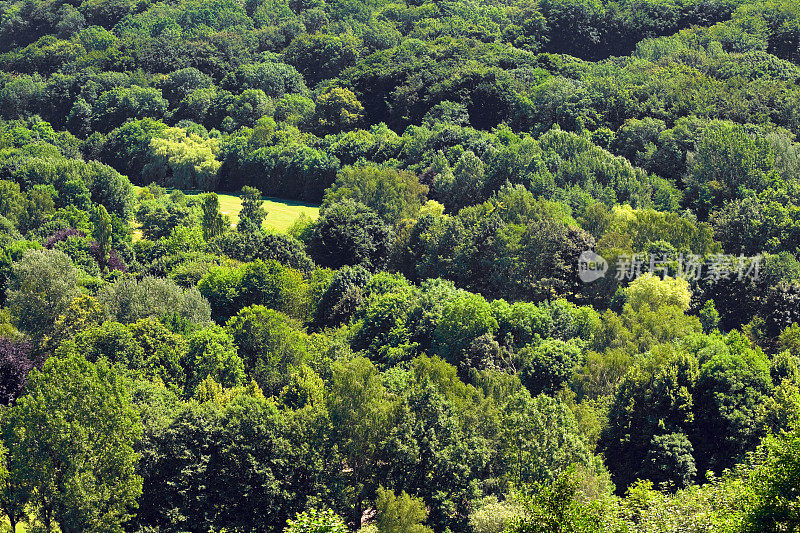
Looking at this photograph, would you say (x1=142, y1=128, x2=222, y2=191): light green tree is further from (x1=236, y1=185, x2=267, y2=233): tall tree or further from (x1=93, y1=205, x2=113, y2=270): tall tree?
(x1=93, y1=205, x2=113, y2=270): tall tree

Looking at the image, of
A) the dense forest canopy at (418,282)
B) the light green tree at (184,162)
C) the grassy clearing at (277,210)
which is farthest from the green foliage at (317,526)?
the light green tree at (184,162)

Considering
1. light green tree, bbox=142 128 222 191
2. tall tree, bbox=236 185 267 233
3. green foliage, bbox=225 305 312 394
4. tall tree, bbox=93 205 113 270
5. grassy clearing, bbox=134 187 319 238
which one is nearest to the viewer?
green foliage, bbox=225 305 312 394

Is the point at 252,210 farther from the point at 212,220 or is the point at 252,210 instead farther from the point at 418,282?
the point at 418,282

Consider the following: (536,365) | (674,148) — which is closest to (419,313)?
(536,365)

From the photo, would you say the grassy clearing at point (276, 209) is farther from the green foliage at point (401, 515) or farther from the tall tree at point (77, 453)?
the green foliage at point (401, 515)

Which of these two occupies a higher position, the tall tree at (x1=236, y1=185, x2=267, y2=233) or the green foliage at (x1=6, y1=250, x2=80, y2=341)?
the green foliage at (x1=6, y1=250, x2=80, y2=341)

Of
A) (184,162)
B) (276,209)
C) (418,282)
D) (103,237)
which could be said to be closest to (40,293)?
(103,237)

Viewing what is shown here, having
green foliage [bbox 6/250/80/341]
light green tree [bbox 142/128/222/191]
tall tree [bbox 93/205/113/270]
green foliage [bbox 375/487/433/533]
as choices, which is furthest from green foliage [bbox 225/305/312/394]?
light green tree [bbox 142/128/222/191]

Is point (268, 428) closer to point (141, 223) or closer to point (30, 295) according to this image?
point (30, 295)
